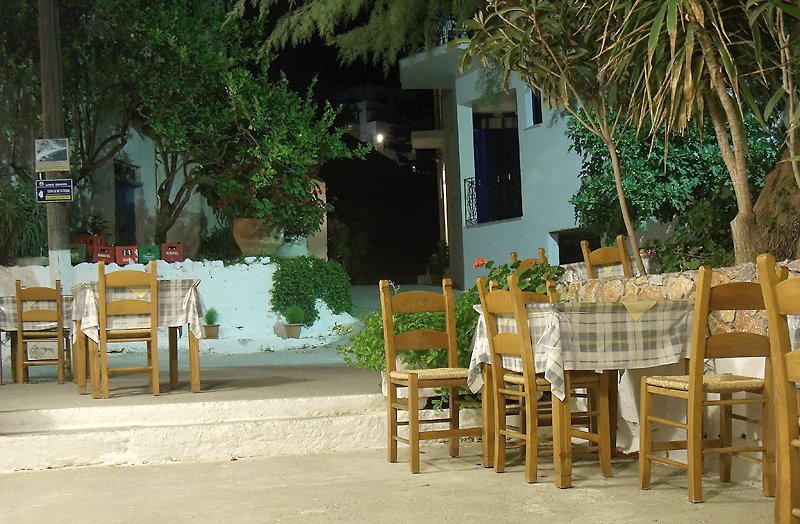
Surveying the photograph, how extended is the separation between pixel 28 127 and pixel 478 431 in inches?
357

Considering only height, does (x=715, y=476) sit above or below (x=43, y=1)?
below

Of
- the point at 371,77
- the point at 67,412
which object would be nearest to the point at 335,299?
the point at 67,412

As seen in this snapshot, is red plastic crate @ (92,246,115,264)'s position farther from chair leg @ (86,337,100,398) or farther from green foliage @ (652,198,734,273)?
green foliage @ (652,198,734,273)

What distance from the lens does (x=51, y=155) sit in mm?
10352

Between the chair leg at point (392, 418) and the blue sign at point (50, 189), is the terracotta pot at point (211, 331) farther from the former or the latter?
the chair leg at point (392, 418)

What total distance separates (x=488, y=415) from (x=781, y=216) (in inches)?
86.2

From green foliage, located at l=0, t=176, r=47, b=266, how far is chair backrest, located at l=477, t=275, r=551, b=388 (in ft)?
25.7

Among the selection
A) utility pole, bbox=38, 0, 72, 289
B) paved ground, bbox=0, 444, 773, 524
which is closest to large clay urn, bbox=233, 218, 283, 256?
utility pole, bbox=38, 0, 72, 289

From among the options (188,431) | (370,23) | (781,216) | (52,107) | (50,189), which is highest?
(370,23)

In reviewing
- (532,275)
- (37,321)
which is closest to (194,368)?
(37,321)

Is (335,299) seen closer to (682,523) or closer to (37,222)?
(37,222)

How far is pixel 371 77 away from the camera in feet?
74.3

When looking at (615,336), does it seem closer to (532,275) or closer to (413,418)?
(413,418)

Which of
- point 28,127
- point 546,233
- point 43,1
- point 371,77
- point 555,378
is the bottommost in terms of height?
point 555,378
